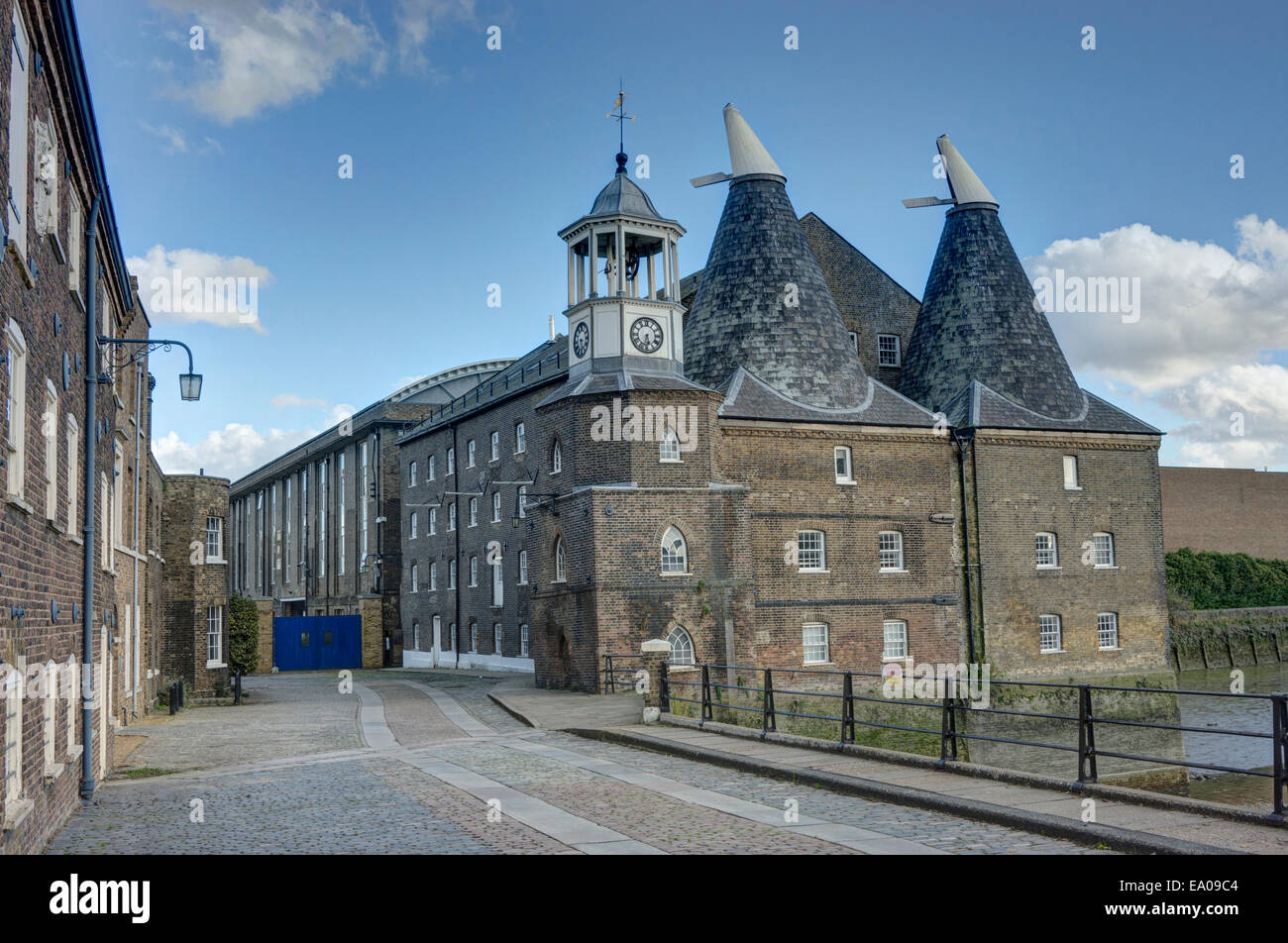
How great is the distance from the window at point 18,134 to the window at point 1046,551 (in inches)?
1188

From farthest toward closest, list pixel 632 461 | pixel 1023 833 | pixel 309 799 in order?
pixel 632 461, pixel 309 799, pixel 1023 833

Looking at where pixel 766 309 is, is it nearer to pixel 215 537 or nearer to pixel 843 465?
pixel 843 465

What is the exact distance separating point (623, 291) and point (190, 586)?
13.4m

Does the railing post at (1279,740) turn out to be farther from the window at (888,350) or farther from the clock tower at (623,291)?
the window at (888,350)

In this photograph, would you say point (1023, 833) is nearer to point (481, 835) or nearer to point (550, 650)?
→ point (481, 835)

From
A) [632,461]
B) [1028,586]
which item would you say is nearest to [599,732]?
[632,461]

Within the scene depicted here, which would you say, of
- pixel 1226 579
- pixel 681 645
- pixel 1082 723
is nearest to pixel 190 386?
pixel 1082 723

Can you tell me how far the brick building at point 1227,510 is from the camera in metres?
64.6

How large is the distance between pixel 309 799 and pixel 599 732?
6506mm

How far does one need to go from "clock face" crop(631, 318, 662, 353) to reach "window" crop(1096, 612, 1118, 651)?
15.8 meters

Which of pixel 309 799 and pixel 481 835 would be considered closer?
pixel 481 835

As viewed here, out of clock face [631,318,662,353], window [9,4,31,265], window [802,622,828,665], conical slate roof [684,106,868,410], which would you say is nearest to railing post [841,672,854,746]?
window [9,4,31,265]

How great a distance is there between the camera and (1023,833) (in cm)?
989

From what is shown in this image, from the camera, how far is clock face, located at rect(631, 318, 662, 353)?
30453 millimetres
